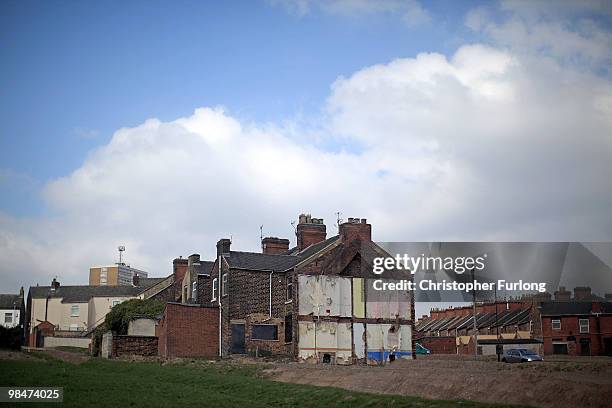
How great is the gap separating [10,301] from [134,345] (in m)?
59.5

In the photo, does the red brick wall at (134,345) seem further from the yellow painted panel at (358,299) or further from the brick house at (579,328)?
the brick house at (579,328)

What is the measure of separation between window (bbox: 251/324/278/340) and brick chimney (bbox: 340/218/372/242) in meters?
9.13

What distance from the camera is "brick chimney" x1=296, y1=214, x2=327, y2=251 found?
64.9 meters

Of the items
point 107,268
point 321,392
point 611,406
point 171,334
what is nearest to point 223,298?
point 171,334

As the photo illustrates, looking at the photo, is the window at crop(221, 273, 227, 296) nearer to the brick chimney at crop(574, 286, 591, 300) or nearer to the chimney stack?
the chimney stack

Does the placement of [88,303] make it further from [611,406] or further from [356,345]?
[611,406]

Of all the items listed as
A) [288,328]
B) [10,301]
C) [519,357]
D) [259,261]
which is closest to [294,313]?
[288,328]

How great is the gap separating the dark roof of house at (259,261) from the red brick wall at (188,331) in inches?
165

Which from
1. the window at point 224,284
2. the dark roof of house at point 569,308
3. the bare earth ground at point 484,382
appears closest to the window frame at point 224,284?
→ the window at point 224,284

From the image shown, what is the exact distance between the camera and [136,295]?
94.2m

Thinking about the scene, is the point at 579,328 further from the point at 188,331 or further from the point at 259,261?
the point at 188,331

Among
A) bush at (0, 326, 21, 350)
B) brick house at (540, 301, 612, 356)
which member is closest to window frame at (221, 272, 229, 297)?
bush at (0, 326, 21, 350)

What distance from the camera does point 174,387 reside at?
115 ft

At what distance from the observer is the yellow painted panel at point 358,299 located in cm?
5562
